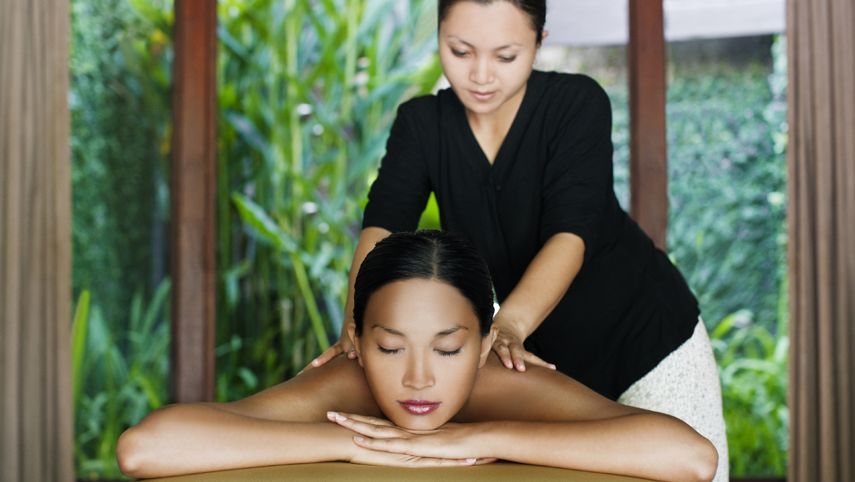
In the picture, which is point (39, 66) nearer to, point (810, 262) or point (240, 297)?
point (240, 297)

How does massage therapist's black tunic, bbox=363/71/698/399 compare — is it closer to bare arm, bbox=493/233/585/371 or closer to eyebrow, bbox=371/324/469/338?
bare arm, bbox=493/233/585/371

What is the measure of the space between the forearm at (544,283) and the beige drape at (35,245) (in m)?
2.01

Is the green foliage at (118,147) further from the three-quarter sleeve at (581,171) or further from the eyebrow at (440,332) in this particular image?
the eyebrow at (440,332)

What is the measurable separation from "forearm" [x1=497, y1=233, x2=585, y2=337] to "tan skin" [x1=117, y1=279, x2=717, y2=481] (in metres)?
0.09

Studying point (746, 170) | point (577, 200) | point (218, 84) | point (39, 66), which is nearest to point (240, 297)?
point (218, 84)

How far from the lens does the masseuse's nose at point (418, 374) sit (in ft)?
5.11

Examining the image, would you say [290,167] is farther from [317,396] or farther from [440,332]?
[440,332]

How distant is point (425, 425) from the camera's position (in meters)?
1.57

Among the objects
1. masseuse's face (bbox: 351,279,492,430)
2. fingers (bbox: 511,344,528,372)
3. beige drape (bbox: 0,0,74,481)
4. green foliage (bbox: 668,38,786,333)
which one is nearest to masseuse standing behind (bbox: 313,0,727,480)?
fingers (bbox: 511,344,528,372)

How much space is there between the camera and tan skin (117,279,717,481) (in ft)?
4.91

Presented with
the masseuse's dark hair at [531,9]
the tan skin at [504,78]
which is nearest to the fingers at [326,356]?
the tan skin at [504,78]

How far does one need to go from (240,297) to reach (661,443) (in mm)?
2278

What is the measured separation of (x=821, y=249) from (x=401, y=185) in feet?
5.47

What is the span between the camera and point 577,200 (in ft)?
6.37
